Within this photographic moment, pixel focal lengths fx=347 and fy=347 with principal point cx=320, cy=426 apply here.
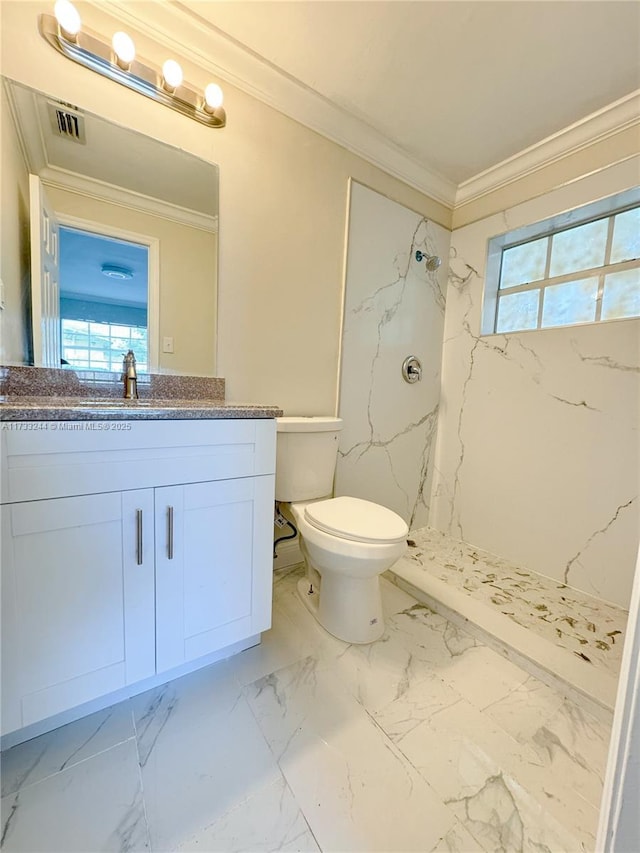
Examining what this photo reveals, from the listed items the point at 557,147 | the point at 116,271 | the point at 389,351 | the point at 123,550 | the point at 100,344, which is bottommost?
the point at 123,550

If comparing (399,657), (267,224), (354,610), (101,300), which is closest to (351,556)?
(354,610)

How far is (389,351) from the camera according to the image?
204 centimetres

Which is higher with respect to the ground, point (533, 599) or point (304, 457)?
point (304, 457)

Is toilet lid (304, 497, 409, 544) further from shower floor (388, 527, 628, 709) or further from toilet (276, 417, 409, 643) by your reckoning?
shower floor (388, 527, 628, 709)

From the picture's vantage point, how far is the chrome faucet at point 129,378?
1271 millimetres

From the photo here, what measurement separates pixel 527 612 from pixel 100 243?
2.28 m

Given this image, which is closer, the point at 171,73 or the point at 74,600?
the point at 74,600

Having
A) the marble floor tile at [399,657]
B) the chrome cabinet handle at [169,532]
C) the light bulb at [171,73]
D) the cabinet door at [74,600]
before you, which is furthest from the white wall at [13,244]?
the marble floor tile at [399,657]

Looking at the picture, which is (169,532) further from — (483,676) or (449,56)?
(449,56)

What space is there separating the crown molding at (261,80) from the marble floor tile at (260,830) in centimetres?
224

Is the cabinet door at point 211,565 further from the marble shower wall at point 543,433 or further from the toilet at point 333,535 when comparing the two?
the marble shower wall at point 543,433

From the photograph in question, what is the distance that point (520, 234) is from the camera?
195 cm

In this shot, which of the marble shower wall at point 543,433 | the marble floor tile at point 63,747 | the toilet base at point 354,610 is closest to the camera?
the marble floor tile at point 63,747

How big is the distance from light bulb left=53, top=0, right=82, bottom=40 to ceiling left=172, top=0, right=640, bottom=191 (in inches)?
13.6
